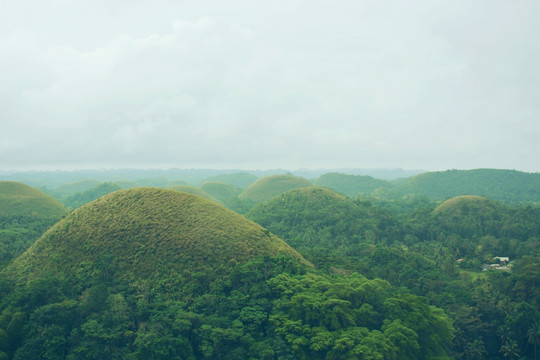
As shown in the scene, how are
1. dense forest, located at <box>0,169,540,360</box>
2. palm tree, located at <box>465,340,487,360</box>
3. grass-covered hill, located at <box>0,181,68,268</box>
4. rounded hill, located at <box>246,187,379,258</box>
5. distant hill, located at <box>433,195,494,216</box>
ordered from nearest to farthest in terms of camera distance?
dense forest, located at <box>0,169,540,360</box>
palm tree, located at <box>465,340,487,360</box>
grass-covered hill, located at <box>0,181,68,268</box>
rounded hill, located at <box>246,187,379,258</box>
distant hill, located at <box>433,195,494,216</box>

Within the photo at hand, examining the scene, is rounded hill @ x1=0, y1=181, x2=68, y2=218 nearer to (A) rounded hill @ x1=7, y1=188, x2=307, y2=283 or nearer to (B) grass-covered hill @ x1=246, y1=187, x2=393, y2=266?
(A) rounded hill @ x1=7, y1=188, x2=307, y2=283

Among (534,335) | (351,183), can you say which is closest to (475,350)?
(534,335)

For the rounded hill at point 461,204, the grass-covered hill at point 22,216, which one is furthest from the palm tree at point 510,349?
the grass-covered hill at point 22,216

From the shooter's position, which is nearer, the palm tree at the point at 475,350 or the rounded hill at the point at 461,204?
the palm tree at the point at 475,350

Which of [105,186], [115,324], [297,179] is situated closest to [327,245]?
[115,324]

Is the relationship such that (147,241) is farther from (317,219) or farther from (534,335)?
(317,219)

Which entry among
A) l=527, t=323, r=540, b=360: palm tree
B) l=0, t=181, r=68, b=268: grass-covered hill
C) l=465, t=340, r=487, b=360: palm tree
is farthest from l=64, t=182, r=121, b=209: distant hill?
l=527, t=323, r=540, b=360: palm tree

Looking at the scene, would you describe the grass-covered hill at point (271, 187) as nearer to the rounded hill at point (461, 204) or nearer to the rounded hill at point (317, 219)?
the rounded hill at point (317, 219)
